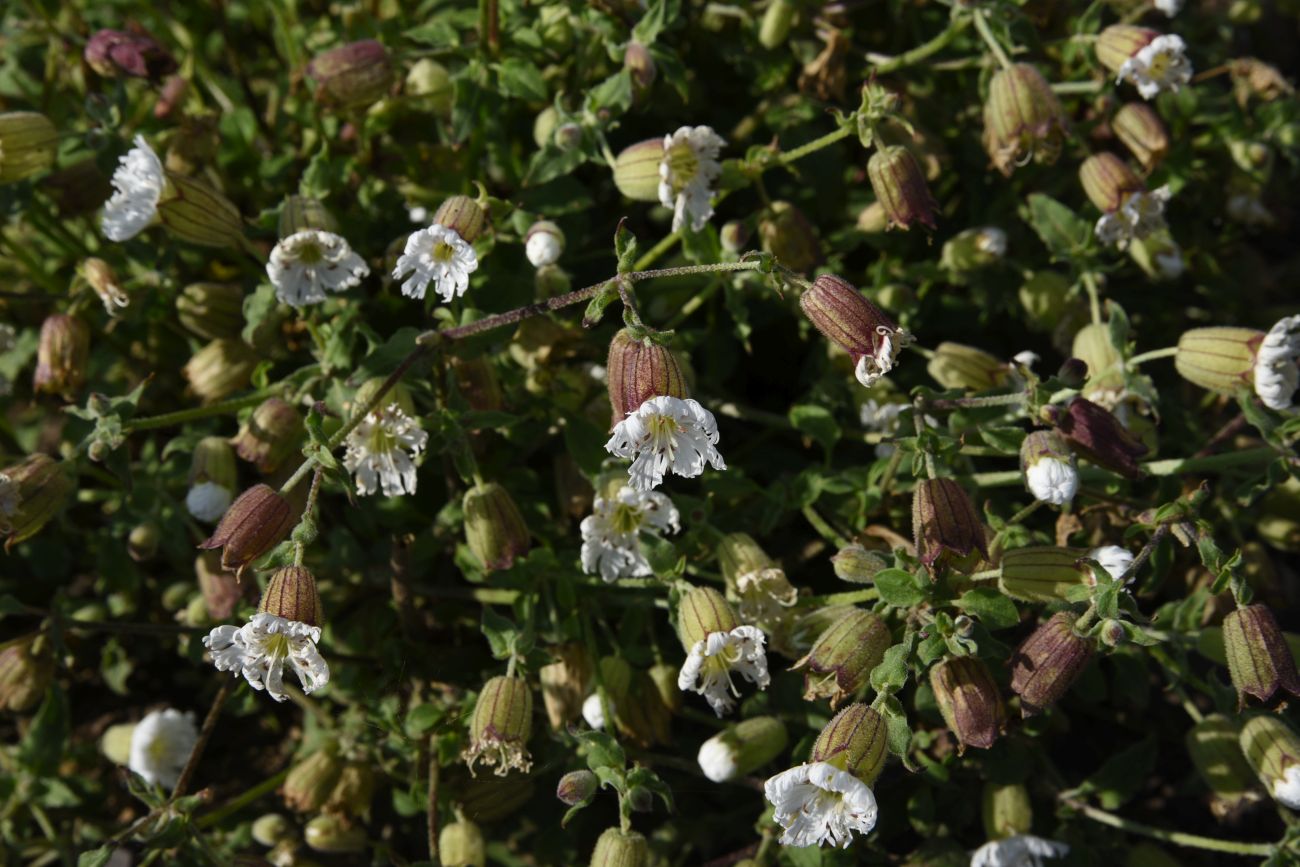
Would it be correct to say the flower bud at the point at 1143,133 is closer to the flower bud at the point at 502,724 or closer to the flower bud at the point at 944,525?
the flower bud at the point at 944,525

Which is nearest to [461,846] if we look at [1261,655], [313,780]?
[313,780]

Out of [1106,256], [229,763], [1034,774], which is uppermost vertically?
[1106,256]

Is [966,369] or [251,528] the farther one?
[966,369]

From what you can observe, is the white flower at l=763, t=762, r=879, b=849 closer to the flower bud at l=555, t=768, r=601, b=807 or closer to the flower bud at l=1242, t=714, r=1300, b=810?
the flower bud at l=555, t=768, r=601, b=807

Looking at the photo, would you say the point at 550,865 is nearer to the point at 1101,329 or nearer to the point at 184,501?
the point at 184,501

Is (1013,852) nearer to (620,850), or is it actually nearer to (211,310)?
(620,850)

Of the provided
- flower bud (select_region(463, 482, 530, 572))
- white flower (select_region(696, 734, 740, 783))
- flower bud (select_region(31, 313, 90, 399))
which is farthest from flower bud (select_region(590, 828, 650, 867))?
flower bud (select_region(31, 313, 90, 399))

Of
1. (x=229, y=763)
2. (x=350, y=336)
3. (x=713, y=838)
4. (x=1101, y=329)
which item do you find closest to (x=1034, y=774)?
(x=713, y=838)

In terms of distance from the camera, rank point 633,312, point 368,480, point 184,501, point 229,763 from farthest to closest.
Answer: point 229,763 → point 184,501 → point 368,480 → point 633,312
